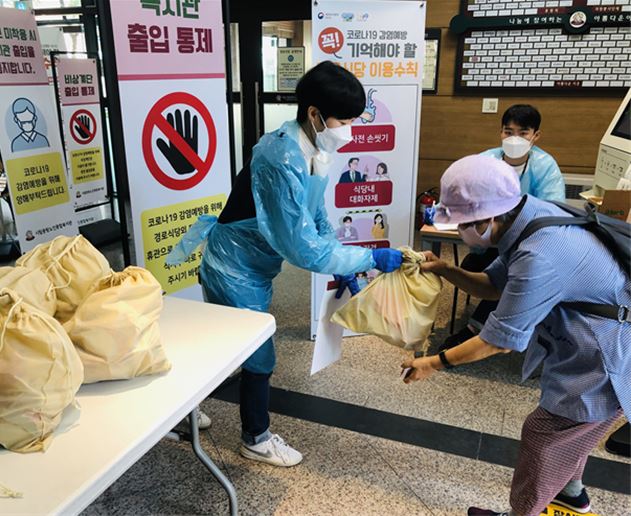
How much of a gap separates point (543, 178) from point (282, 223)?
1693mm

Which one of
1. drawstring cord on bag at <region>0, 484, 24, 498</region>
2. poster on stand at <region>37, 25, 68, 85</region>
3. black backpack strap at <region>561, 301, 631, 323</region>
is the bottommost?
drawstring cord on bag at <region>0, 484, 24, 498</region>

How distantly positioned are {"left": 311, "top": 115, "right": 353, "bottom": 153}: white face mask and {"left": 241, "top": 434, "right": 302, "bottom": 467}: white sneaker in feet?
3.77

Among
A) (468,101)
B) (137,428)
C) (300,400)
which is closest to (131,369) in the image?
(137,428)

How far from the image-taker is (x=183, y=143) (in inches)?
84.8

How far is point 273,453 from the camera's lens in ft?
6.63

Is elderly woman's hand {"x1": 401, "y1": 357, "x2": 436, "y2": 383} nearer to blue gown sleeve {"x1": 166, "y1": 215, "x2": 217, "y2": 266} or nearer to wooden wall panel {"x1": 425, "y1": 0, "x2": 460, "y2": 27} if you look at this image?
blue gown sleeve {"x1": 166, "y1": 215, "x2": 217, "y2": 266}

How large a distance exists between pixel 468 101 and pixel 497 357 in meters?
2.55

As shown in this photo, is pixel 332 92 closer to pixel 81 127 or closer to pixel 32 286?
pixel 32 286

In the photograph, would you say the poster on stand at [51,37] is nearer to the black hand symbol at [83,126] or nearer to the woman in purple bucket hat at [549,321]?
the black hand symbol at [83,126]

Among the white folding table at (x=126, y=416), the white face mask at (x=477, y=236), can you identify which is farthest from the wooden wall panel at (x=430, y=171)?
the white folding table at (x=126, y=416)

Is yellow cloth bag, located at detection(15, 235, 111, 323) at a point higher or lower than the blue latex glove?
higher

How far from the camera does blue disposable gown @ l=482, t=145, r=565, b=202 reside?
2.68m

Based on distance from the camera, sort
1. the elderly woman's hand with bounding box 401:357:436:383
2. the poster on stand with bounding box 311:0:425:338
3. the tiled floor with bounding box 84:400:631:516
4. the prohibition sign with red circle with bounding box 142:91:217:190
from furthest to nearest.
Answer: the poster on stand with bounding box 311:0:425:338, the prohibition sign with red circle with bounding box 142:91:217:190, the tiled floor with bounding box 84:400:631:516, the elderly woman's hand with bounding box 401:357:436:383

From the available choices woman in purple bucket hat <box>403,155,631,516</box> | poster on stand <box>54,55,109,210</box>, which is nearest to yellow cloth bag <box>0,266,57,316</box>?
woman in purple bucket hat <box>403,155,631,516</box>
